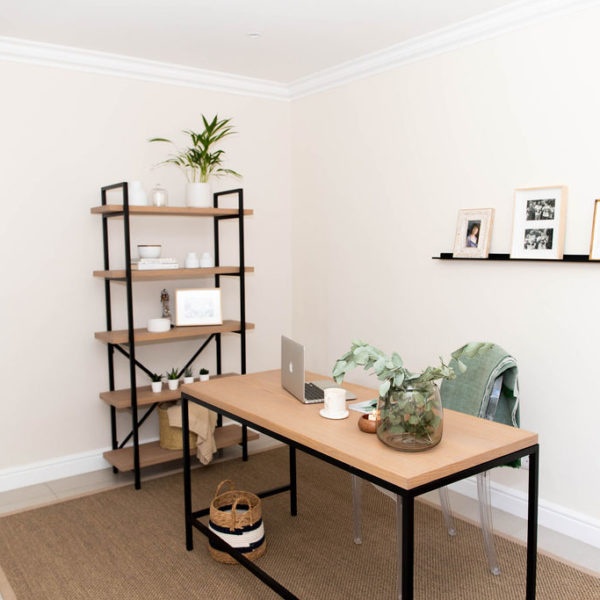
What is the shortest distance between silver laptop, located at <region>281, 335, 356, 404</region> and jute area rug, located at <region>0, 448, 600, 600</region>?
815 millimetres

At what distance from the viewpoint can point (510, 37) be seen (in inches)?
123

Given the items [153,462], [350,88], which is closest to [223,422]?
[153,462]

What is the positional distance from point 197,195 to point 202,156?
25cm

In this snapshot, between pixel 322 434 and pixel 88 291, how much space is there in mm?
2327

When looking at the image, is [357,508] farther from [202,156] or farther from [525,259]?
[202,156]

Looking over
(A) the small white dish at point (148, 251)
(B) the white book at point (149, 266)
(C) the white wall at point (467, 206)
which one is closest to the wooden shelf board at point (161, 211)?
(A) the small white dish at point (148, 251)

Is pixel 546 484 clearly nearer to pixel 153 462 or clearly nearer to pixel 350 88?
pixel 153 462

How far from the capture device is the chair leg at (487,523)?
271cm

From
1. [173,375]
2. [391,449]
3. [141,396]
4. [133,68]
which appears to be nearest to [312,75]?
[133,68]

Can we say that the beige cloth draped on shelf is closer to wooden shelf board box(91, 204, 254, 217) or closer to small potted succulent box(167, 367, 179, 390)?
small potted succulent box(167, 367, 179, 390)

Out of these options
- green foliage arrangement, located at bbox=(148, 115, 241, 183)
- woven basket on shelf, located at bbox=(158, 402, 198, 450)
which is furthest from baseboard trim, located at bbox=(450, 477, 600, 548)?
green foliage arrangement, located at bbox=(148, 115, 241, 183)

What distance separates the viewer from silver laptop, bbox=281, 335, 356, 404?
2479 mm

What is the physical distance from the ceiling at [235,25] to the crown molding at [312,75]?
6 centimetres

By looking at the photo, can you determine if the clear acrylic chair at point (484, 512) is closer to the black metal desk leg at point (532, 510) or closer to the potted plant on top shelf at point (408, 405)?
the black metal desk leg at point (532, 510)
